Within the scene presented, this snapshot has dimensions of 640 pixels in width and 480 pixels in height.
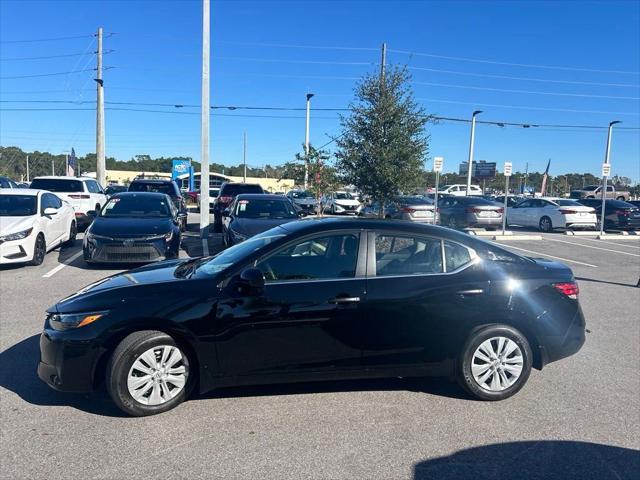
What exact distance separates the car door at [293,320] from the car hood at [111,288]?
Answer: 64 centimetres

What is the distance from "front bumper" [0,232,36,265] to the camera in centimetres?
942

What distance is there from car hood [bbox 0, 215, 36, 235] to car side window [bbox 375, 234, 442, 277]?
823cm

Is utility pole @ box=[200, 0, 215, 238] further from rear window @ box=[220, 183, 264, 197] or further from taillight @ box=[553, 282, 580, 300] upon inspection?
taillight @ box=[553, 282, 580, 300]

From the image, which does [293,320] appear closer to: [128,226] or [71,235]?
[128,226]

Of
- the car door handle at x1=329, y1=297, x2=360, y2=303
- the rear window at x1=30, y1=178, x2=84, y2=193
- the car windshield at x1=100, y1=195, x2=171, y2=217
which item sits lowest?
the car door handle at x1=329, y1=297, x2=360, y2=303

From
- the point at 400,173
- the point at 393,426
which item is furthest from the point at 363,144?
the point at 393,426

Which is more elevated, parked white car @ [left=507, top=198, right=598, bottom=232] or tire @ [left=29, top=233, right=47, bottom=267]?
parked white car @ [left=507, top=198, right=598, bottom=232]

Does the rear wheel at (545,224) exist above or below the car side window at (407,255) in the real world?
below

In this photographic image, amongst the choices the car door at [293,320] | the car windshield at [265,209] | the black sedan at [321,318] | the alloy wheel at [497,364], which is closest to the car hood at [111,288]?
the black sedan at [321,318]

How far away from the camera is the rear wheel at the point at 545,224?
22531mm

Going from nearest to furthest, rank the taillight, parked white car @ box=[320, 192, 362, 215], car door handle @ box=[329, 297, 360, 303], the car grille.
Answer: car door handle @ box=[329, 297, 360, 303] < the taillight < the car grille < parked white car @ box=[320, 192, 362, 215]

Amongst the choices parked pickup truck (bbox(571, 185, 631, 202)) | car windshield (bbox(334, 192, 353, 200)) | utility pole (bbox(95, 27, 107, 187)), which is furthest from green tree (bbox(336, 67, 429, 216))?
parked pickup truck (bbox(571, 185, 631, 202))

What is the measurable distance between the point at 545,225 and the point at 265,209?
1581 centimetres

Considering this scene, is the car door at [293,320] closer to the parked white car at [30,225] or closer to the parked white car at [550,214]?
the parked white car at [30,225]
